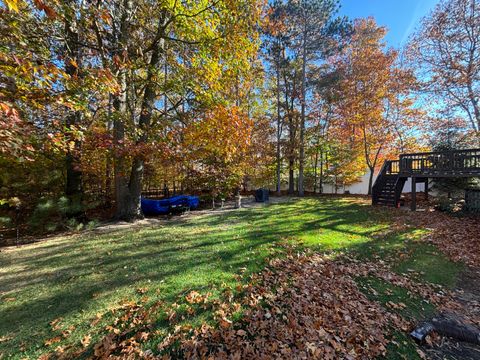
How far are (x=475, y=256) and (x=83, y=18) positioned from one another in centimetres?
1119

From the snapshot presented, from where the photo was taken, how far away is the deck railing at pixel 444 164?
8.85m

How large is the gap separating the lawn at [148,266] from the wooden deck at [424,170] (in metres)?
4.17

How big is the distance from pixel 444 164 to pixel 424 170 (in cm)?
75

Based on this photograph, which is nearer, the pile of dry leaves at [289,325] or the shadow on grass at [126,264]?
the pile of dry leaves at [289,325]

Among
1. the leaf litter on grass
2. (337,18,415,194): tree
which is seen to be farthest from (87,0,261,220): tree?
(337,18,415,194): tree

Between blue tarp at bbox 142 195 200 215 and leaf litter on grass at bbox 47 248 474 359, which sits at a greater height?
blue tarp at bbox 142 195 200 215

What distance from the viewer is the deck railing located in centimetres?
885

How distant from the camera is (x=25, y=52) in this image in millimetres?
4152

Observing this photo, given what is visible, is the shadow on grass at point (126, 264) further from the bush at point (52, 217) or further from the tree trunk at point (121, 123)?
the tree trunk at point (121, 123)

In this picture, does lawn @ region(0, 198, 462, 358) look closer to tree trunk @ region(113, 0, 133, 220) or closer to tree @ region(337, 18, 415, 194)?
tree trunk @ region(113, 0, 133, 220)

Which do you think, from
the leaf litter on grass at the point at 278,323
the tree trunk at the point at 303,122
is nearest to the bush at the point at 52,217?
the leaf litter on grass at the point at 278,323

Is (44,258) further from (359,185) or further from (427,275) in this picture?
(359,185)

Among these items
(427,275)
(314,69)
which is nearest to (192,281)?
(427,275)

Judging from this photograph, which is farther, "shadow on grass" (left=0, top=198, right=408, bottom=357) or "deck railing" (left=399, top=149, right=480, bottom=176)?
"deck railing" (left=399, top=149, right=480, bottom=176)
